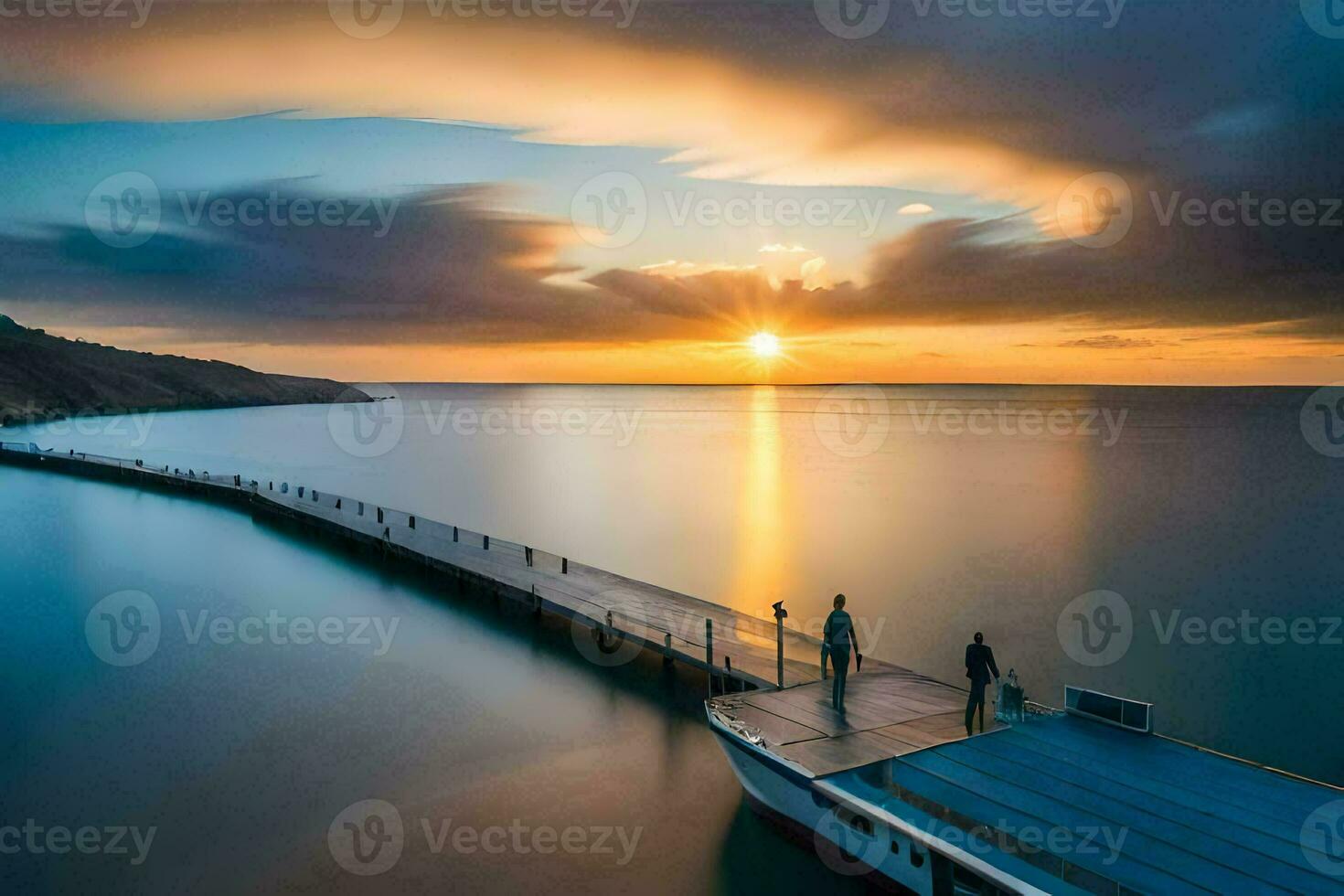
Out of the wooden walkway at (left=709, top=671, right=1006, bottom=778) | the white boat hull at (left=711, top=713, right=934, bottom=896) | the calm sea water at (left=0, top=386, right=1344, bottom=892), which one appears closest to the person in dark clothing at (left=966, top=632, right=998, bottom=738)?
the wooden walkway at (left=709, top=671, right=1006, bottom=778)

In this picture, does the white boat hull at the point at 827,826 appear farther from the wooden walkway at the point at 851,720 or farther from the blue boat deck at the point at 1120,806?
the blue boat deck at the point at 1120,806

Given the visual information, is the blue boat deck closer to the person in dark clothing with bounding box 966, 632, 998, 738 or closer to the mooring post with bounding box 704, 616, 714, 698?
the person in dark clothing with bounding box 966, 632, 998, 738

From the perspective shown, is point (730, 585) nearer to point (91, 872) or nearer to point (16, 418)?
point (91, 872)

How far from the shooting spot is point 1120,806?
10.2 metres

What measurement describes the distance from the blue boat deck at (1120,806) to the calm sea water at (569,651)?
3.79 metres

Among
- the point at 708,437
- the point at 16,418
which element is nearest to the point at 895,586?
the point at 708,437

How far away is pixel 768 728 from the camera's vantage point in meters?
14.1

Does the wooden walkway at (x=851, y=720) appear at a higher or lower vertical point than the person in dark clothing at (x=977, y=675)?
lower

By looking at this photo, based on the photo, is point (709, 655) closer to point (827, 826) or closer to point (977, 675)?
point (827, 826)

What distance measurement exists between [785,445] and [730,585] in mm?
82753

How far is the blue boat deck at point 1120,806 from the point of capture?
8.84 m

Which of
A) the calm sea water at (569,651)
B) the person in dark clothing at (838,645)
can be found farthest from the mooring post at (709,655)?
the person in dark clothing at (838,645)

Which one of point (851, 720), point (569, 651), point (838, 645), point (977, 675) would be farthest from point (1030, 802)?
point (569, 651)

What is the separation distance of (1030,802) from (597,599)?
1908cm
